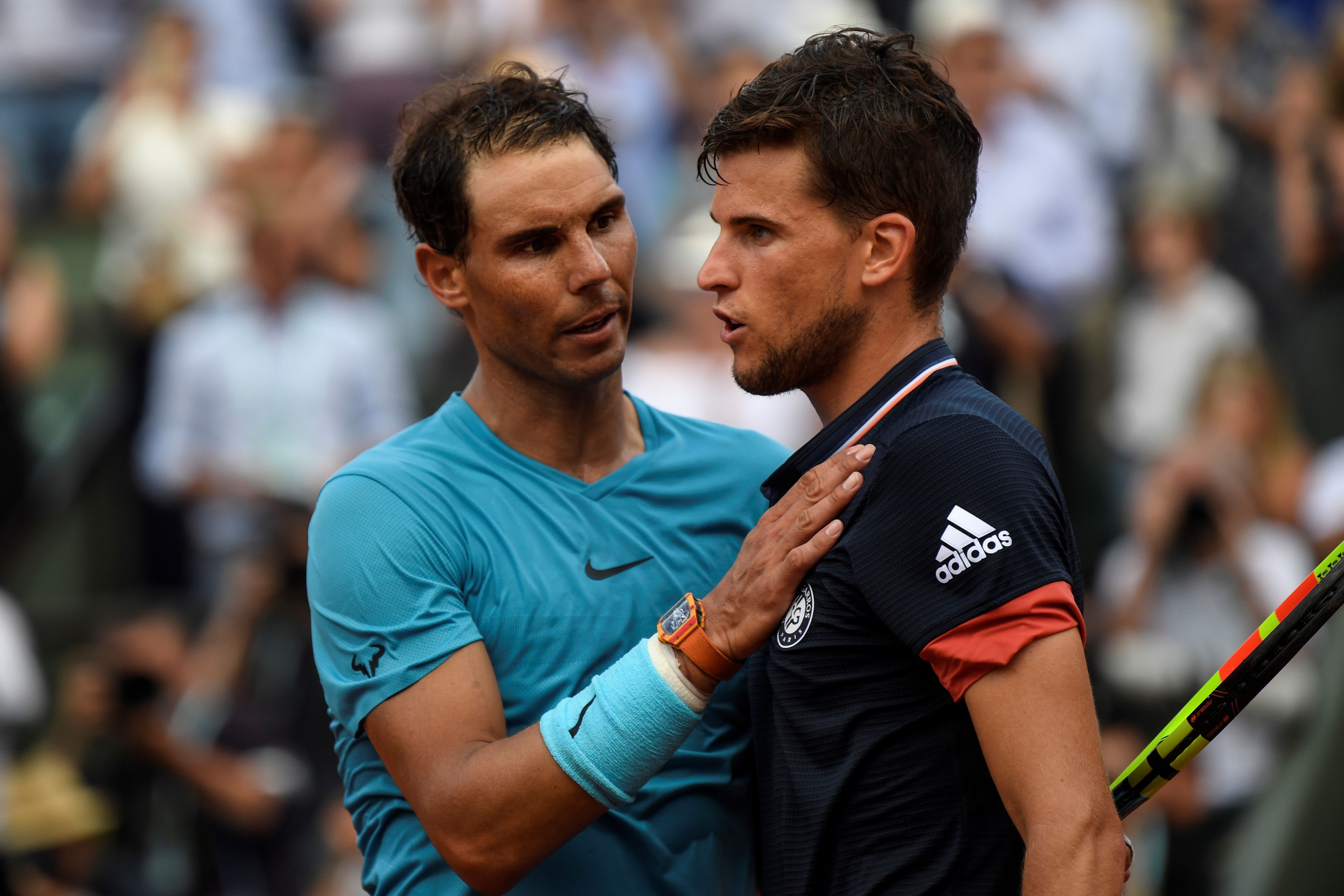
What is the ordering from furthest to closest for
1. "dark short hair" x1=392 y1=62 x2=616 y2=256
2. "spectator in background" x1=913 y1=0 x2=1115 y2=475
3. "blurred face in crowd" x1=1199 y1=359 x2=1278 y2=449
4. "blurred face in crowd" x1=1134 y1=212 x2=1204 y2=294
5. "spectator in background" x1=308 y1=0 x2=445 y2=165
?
"spectator in background" x1=308 y1=0 x2=445 y2=165
"blurred face in crowd" x1=1134 y1=212 x2=1204 y2=294
"spectator in background" x1=913 y1=0 x2=1115 y2=475
"blurred face in crowd" x1=1199 y1=359 x2=1278 y2=449
"dark short hair" x1=392 y1=62 x2=616 y2=256

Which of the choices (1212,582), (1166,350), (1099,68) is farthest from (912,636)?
(1099,68)

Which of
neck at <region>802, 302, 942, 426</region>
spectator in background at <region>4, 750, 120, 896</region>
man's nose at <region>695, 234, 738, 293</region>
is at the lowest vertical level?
spectator in background at <region>4, 750, 120, 896</region>

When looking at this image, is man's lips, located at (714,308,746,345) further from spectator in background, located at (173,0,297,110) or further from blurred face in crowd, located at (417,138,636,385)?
spectator in background, located at (173,0,297,110)

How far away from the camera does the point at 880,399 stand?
2.45 meters

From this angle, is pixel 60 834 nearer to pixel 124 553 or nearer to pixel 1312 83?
pixel 124 553

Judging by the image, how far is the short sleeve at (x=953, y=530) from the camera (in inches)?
84.8

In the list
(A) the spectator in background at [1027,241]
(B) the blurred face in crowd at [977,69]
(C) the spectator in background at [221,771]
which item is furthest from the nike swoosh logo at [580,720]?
(B) the blurred face in crowd at [977,69]

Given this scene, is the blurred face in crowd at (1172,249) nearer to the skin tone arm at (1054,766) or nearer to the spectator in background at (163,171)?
the spectator in background at (163,171)

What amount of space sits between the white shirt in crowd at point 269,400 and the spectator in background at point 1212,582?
11.4 feet

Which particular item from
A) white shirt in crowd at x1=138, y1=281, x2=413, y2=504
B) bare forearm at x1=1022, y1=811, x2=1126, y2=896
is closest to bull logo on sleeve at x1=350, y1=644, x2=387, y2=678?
bare forearm at x1=1022, y1=811, x2=1126, y2=896

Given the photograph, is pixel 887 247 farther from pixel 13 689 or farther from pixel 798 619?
pixel 13 689

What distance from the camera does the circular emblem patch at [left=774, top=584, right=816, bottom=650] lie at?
7.80ft

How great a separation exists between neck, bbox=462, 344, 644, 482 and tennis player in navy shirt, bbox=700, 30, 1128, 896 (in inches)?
15.9

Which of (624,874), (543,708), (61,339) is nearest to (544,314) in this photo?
(543,708)
